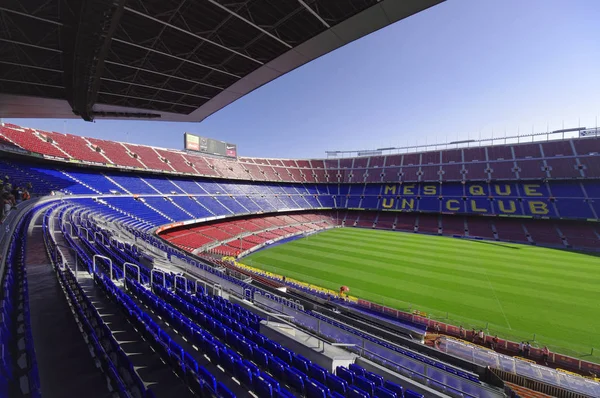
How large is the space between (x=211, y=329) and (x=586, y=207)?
48424 mm

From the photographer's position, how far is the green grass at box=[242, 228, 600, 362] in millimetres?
14234

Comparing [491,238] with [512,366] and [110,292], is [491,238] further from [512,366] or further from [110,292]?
[110,292]

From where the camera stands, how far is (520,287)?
19141mm

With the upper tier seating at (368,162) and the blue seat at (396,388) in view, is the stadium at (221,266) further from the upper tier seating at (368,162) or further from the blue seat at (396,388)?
the upper tier seating at (368,162)

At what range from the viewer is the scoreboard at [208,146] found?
44.4 metres

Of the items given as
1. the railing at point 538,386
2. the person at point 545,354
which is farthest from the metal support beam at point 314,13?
the person at point 545,354

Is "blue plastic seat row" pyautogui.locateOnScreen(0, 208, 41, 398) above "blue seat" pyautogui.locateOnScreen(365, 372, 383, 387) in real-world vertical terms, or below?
above

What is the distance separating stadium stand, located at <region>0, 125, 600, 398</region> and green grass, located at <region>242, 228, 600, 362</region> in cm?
469

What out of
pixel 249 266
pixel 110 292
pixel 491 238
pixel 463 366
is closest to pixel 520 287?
pixel 463 366

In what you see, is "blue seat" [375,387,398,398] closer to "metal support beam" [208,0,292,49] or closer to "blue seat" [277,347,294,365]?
"blue seat" [277,347,294,365]

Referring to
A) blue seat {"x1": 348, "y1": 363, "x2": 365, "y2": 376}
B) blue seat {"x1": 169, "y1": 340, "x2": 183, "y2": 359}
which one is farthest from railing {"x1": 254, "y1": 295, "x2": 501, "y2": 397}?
blue seat {"x1": 169, "y1": 340, "x2": 183, "y2": 359}

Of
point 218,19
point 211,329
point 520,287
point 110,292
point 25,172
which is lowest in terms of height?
point 520,287

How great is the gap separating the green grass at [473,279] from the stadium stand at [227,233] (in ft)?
15.4

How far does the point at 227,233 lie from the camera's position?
34.2m
